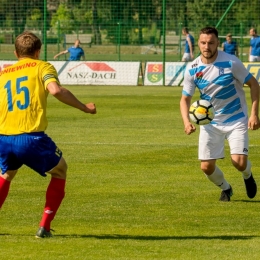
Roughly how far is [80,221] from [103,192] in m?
1.87

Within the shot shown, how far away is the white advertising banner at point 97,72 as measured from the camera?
105 feet

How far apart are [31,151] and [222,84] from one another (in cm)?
291

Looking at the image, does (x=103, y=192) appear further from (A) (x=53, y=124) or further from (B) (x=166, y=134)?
(A) (x=53, y=124)

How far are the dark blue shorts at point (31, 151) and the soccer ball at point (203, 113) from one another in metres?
2.31

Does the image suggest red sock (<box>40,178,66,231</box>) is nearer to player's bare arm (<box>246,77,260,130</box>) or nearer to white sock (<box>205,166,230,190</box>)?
player's bare arm (<box>246,77,260,130</box>)

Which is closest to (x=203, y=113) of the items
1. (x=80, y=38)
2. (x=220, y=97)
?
(x=220, y=97)

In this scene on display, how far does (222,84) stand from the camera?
32.1 ft

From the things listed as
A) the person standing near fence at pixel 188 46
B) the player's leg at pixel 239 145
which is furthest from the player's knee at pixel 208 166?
the person standing near fence at pixel 188 46

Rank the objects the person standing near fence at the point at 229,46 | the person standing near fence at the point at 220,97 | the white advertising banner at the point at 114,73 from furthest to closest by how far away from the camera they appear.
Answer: the person standing near fence at the point at 229,46
the white advertising banner at the point at 114,73
the person standing near fence at the point at 220,97

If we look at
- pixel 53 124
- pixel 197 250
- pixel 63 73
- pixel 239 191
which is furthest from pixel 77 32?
pixel 197 250

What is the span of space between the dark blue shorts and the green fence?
27165 millimetres

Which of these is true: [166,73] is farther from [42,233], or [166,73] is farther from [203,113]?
[42,233]

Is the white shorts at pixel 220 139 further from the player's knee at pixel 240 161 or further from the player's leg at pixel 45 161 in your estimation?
the player's leg at pixel 45 161

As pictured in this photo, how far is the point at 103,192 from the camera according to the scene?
424 inches
